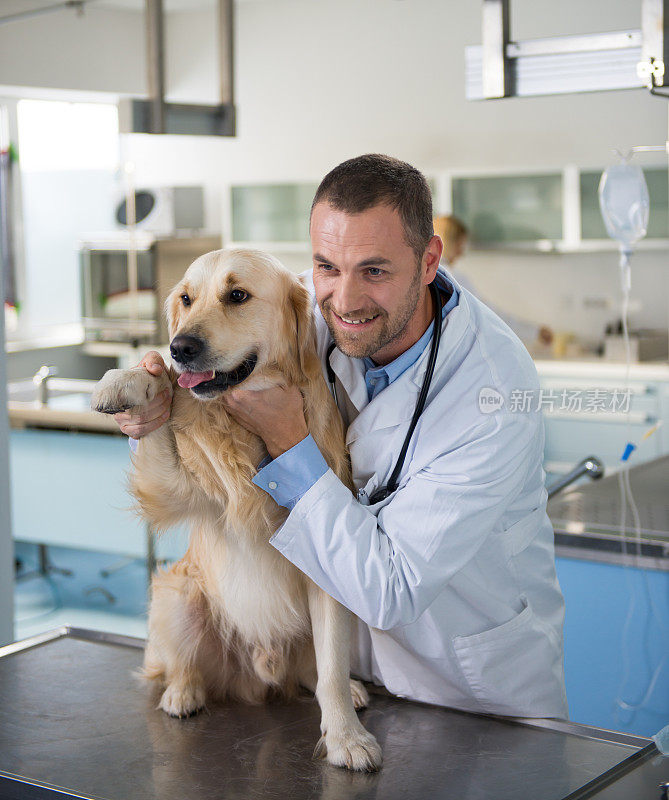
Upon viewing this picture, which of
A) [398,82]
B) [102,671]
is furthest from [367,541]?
[398,82]

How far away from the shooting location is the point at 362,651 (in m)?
1.69

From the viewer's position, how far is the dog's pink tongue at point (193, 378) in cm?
144

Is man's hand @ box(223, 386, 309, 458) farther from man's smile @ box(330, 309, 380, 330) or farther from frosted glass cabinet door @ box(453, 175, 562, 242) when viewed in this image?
frosted glass cabinet door @ box(453, 175, 562, 242)

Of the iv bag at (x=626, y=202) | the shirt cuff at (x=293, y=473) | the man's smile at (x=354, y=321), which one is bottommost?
the shirt cuff at (x=293, y=473)

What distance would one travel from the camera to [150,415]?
141 centimetres

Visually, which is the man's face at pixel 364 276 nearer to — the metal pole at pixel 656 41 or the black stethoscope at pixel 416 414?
the black stethoscope at pixel 416 414

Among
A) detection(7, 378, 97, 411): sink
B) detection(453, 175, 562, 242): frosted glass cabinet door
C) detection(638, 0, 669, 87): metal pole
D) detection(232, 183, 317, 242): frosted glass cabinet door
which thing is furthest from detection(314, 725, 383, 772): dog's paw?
detection(232, 183, 317, 242): frosted glass cabinet door

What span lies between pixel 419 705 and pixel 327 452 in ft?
1.46

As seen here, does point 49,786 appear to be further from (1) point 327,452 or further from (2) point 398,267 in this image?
(2) point 398,267

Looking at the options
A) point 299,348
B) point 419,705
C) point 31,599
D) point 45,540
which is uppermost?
point 299,348

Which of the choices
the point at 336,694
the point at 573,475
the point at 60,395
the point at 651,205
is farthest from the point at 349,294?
the point at 651,205

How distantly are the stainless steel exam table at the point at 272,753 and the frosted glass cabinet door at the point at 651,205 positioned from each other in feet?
14.0

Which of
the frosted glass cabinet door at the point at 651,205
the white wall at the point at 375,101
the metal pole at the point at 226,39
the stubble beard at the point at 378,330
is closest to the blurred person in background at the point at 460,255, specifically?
the white wall at the point at 375,101

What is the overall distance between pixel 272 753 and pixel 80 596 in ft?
11.7
